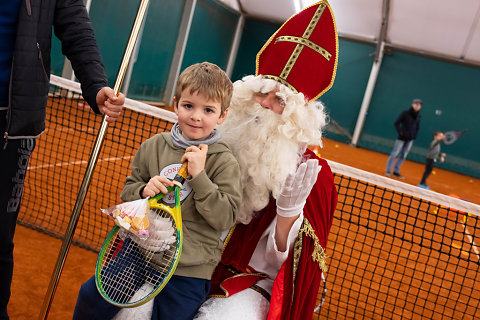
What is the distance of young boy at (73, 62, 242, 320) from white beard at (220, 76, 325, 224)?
197mm

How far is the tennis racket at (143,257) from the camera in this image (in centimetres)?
184

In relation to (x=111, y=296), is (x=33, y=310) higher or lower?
lower

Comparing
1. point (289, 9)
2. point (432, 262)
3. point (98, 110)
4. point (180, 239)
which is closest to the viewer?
point (180, 239)

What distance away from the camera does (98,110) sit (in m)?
2.16

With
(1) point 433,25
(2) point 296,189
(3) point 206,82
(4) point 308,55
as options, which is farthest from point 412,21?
(3) point 206,82

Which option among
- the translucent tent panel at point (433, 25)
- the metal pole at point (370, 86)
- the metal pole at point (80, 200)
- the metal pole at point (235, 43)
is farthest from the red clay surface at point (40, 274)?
the metal pole at point (235, 43)

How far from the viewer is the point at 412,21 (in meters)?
16.4

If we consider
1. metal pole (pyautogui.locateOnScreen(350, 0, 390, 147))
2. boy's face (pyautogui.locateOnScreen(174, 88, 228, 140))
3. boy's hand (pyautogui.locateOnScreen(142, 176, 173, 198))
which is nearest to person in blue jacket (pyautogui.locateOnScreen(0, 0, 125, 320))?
boy's face (pyautogui.locateOnScreen(174, 88, 228, 140))

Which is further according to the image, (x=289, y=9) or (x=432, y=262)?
(x=289, y=9)

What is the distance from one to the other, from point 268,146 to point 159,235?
0.71m

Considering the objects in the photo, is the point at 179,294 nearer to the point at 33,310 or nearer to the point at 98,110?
the point at 98,110

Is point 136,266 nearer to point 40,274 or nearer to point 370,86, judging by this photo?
point 40,274

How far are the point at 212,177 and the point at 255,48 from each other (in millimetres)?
20062

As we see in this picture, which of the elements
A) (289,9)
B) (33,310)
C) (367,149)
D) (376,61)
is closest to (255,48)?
(289,9)
